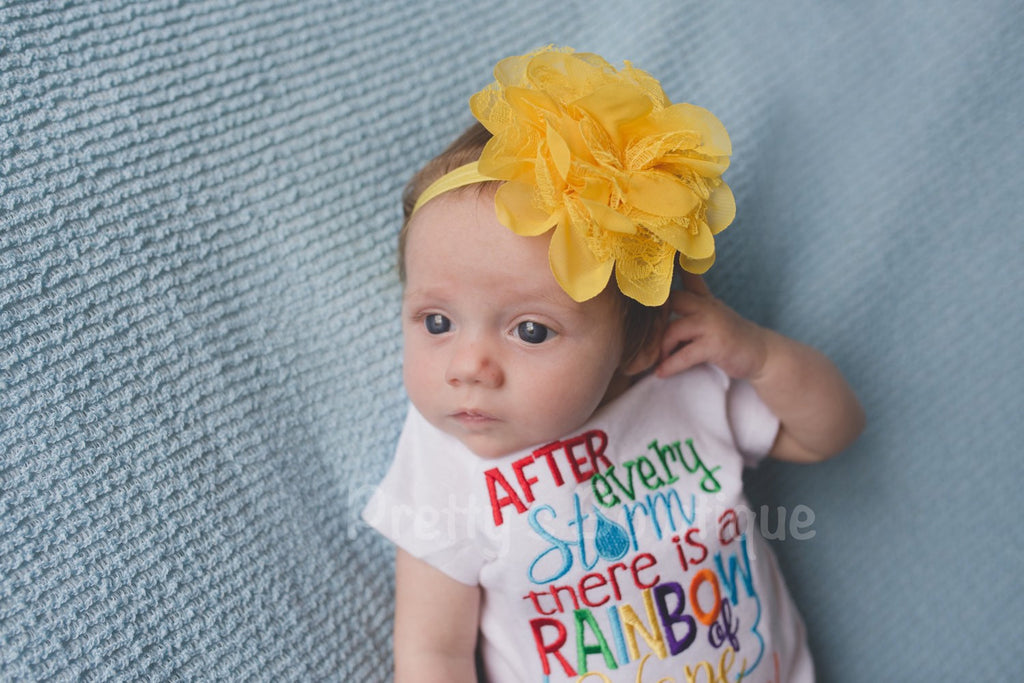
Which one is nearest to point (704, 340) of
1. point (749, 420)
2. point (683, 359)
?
point (683, 359)

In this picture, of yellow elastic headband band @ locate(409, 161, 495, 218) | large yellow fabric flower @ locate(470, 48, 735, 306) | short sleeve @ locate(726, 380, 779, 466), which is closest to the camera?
large yellow fabric flower @ locate(470, 48, 735, 306)

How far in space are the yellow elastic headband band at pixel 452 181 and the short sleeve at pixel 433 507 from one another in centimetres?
26

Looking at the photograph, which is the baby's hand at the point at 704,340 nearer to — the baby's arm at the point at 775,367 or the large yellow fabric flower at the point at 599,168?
Result: the baby's arm at the point at 775,367

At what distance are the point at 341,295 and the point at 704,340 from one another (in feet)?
1.43

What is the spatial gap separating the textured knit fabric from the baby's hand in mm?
184

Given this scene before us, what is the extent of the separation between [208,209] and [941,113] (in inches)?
36.6

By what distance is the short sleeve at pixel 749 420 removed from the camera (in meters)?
1.05

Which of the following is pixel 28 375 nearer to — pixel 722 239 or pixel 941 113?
pixel 722 239

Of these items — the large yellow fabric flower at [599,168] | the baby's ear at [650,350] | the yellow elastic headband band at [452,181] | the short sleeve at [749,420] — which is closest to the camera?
the large yellow fabric flower at [599,168]

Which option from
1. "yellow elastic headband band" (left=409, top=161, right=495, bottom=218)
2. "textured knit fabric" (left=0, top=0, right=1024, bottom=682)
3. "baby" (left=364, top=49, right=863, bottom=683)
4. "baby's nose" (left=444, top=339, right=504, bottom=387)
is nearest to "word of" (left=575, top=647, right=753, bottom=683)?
"baby" (left=364, top=49, right=863, bottom=683)

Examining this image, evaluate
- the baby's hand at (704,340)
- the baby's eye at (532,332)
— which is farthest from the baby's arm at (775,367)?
the baby's eye at (532,332)

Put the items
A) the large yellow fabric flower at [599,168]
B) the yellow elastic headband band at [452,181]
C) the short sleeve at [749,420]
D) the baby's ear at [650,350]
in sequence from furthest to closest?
the short sleeve at [749,420] < the baby's ear at [650,350] < the yellow elastic headband band at [452,181] < the large yellow fabric flower at [599,168]

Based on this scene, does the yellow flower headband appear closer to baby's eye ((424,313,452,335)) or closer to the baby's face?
the baby's face

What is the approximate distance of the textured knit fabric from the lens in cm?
78
